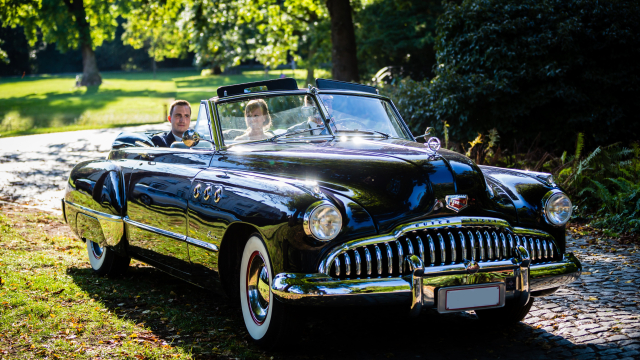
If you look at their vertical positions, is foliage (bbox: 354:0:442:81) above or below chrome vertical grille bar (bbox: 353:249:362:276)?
above

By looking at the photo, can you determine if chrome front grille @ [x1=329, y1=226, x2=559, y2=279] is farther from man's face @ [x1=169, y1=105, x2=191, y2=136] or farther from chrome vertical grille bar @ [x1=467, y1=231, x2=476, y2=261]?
man's face @ [x1=169, y1=105, x2=191, y2=136]

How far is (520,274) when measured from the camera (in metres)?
3.96

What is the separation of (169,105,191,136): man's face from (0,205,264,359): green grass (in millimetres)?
1506

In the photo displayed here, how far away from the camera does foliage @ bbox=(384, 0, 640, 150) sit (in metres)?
11.3

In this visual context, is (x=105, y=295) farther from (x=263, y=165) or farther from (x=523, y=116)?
(x=523, y=116)

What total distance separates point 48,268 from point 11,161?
405 inches

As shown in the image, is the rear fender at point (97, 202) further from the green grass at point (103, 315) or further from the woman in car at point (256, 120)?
the woman in car at point (256, 120)

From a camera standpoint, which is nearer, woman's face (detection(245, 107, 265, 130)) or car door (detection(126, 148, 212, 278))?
car door (detection(126, 148, 212, 278))

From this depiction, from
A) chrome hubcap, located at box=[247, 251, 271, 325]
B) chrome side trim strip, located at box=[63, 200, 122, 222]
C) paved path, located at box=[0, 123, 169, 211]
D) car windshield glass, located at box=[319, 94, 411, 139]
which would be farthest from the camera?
paved path, located at box=[0, 123, 169, 211]

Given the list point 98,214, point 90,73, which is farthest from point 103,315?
point 90,73

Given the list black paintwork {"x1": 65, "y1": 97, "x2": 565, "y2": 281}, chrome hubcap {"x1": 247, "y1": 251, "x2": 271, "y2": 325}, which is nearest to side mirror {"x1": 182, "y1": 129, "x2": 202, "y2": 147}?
black paintwork {"x1": 65, "y1": 97, "x2": 565, "y2": 281}

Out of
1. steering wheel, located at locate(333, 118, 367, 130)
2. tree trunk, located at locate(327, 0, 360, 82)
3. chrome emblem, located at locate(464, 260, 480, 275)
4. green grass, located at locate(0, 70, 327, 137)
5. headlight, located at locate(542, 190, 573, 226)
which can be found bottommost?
green grass, located at locate(0, 70, 327, 137)

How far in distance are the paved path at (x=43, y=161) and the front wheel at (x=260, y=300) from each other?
687cm

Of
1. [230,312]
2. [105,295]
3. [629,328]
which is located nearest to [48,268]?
[105,295]
